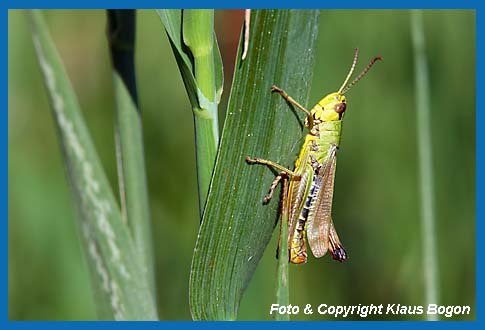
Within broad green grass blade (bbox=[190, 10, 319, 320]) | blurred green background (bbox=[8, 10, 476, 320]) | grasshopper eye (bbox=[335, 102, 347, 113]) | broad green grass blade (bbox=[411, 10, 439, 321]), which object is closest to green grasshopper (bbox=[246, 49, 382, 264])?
grasshopper eye (bbox=[335, 102, 347, 113])

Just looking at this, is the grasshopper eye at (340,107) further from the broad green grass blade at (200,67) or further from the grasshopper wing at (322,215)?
the broad green grass blade at (200,67)

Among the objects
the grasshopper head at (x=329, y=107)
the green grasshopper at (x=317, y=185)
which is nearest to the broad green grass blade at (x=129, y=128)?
the green grasshopper at (x=317, y=185)

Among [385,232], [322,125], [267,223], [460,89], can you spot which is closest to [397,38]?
[460,89]

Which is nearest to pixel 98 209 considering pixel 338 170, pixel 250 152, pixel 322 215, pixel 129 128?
pixel 129 128

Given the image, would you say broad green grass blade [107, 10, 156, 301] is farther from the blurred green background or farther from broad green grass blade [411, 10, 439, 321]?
the blurred green background

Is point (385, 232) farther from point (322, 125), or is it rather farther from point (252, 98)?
point (252, 98)
